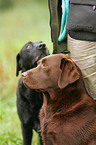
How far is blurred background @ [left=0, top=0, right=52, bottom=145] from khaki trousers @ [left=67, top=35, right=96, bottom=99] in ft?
5.95

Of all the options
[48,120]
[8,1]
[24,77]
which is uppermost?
[24,77]

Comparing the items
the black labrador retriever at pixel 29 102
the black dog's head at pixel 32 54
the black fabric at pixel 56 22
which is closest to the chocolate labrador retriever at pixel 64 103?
the black fabric at pixel 56 22

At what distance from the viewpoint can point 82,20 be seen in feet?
8.39

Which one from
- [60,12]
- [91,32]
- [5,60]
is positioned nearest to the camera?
[91,32]

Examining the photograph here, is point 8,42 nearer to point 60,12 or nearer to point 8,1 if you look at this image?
point 60,12

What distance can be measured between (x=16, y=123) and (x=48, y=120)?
2211mm

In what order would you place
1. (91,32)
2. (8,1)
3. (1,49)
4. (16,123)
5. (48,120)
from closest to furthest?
1. (91,32)
2. (48,120)
3. (16,123)
4. (1,49)
5. (8,1)

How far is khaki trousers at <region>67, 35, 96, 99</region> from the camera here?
279 cm

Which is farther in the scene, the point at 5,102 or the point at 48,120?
the point at 5,102

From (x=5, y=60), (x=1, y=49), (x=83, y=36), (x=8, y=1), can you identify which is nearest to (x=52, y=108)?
(x=83, y=36)

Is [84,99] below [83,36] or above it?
below

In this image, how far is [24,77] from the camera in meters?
2.81

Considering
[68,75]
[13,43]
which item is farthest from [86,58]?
[13,43]

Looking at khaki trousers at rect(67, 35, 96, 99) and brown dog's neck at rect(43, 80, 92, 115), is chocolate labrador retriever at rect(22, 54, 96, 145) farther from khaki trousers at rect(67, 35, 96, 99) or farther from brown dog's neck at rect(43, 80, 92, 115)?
khaki trousers at rect(67, 35, 96, 99)
